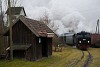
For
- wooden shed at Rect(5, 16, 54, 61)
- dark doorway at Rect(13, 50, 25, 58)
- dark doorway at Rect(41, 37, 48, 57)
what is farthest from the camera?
dark doorway at Rect(41, 37, 48, 57)

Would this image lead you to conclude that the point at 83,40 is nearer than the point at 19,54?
No

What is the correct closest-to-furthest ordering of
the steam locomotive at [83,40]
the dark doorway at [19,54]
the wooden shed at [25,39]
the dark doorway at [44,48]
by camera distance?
the wooden shed at [25,39], the dark doorway at [19,54], the dark doorway at [44,48], the steam locomotive at [83,40]

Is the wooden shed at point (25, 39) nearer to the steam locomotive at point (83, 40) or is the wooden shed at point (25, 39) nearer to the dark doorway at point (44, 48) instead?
the dark doorway at point (44, 48)

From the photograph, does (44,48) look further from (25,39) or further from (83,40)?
(83,40)

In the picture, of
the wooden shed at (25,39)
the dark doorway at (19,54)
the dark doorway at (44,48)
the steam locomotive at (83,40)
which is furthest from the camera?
the steam locomotive at (83,40)

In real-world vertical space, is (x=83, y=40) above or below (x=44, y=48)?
above

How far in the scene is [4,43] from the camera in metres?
30.8

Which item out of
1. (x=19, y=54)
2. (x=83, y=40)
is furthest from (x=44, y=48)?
(x=83, y=40)

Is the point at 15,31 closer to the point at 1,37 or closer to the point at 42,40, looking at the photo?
the point at 1,37

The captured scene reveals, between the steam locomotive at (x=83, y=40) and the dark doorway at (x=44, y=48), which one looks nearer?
the dark doorway at (x=44, y=48)

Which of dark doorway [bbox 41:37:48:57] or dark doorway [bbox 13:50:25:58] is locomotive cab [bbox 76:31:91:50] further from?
dark doorway [bbox 13:50:25:58]

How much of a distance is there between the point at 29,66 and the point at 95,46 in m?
38.1

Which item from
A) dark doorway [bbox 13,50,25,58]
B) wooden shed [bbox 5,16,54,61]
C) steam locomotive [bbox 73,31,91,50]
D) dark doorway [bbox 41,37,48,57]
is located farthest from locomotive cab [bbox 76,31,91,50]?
dark doorway [bbox 13,50,25,58]

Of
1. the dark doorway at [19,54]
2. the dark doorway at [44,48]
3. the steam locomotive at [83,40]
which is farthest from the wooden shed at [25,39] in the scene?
the steam locomotive at [83,40]
